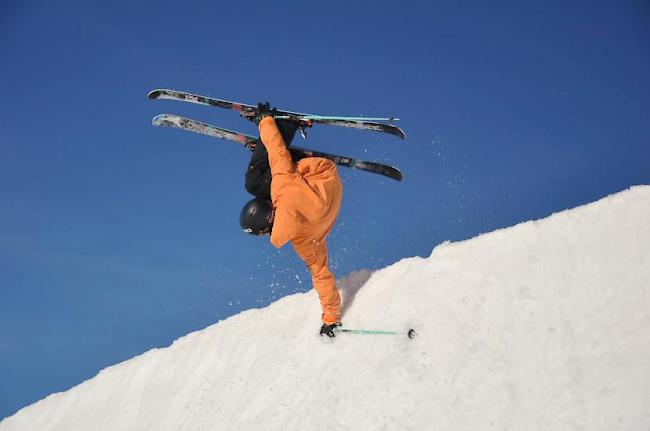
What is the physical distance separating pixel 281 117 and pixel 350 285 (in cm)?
231

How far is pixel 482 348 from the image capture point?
17.7 feet

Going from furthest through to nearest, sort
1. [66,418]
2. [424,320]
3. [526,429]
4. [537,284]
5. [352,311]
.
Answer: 1. [66,418]
2. [352,311]
3. [424,320]
4. [537,284]
5. [526,429]

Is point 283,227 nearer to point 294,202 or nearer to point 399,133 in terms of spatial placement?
point 294,202

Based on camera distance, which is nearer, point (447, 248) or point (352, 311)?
point (447, 248)

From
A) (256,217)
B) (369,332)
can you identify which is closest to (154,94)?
(256,217)

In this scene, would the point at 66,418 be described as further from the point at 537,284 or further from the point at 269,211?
the point at 537,284

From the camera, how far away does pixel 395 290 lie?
6793mm

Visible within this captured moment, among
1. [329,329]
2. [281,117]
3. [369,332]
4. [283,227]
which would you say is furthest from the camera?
[281,117]

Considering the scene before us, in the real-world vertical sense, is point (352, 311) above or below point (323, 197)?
below

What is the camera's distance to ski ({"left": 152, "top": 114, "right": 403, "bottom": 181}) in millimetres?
8297

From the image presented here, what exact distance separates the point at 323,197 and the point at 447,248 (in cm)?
147

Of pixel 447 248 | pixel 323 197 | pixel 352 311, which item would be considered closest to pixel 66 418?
pixel 352 311

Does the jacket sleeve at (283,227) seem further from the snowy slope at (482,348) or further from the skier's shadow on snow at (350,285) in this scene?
the skier's shadow on snow at (350,285)

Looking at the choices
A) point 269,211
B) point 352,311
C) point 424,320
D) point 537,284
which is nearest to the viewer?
point 537,284
